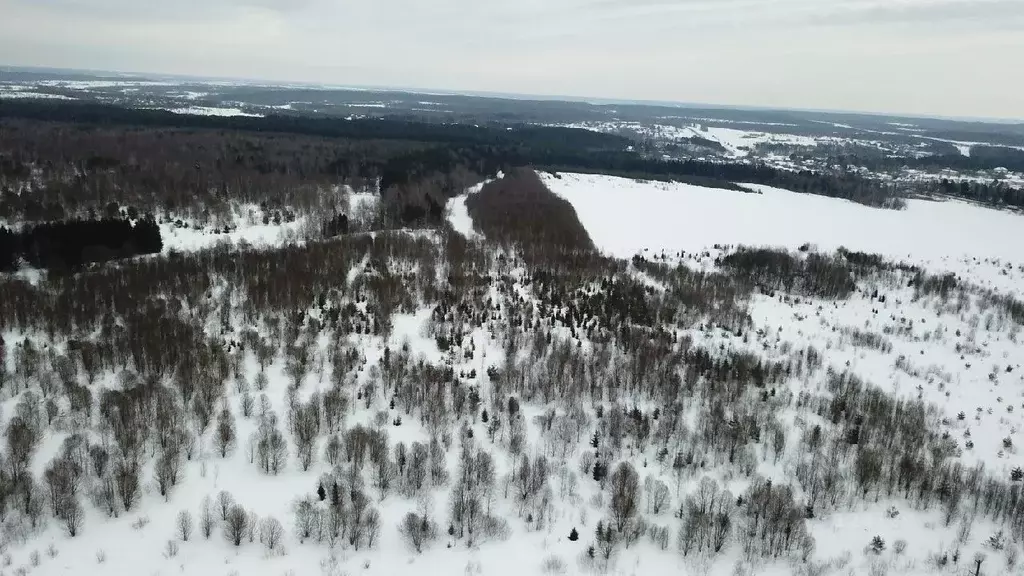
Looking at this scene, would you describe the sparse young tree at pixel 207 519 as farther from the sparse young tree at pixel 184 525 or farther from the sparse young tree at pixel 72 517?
the sparse young tree at pixel 72 517

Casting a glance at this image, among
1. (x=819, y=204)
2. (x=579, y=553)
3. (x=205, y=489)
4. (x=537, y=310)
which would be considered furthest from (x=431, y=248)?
(x=819, y=204)

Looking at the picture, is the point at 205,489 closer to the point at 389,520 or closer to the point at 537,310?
the point at 389,520

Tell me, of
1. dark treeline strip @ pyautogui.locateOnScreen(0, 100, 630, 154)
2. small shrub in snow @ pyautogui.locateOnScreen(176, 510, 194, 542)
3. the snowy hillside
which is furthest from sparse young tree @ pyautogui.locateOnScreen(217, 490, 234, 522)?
dark treeline strip @ pyautogui.locateOnScreen(0, 100, 630, 154)

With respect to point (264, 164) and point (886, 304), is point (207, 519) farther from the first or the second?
point (264, 164)

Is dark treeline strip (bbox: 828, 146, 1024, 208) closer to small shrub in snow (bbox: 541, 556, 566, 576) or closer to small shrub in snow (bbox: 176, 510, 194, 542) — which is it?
small shrub in snow (bbox: 541, 556, 566, 576)

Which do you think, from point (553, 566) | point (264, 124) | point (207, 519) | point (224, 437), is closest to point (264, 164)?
point (264, 124)
